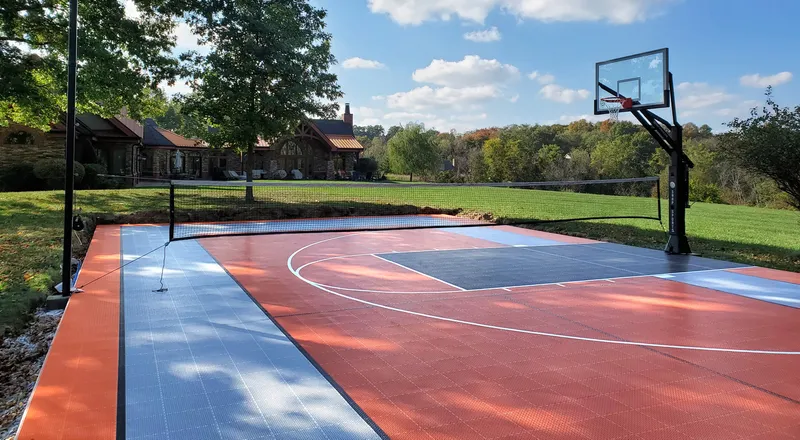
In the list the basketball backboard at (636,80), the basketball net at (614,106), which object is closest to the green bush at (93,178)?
the basketball backboard at (636,80)

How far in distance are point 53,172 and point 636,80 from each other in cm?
2260

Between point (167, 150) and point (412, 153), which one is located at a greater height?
point (412, 153)

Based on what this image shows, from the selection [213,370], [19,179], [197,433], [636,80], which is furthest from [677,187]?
[19,179]

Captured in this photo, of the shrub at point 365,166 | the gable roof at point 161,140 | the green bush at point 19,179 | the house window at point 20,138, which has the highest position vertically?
the gable roof at point 161,140

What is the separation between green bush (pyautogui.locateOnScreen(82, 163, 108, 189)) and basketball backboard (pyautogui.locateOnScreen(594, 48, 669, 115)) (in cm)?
2122

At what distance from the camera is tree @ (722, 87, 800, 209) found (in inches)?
434

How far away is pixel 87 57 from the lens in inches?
658

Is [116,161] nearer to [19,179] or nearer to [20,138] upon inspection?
[20,138]

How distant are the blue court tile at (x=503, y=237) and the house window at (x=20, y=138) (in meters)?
21.5

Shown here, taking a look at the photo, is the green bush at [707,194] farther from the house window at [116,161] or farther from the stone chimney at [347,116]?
the house window at [116,161]

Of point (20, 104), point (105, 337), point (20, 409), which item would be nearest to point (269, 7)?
point (20, 104)

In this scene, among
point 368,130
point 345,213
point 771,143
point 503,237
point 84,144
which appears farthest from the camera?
point 368,130

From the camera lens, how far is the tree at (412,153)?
52000 millimetres

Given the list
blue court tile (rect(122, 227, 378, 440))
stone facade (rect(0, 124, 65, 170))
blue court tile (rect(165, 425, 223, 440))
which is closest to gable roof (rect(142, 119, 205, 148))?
stone facade (rect(0, 124, 65, 170))
